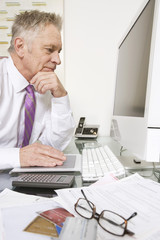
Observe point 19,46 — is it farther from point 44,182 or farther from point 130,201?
point 130,201

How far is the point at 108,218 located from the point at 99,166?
11.0 inches

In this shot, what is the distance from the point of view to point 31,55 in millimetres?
944

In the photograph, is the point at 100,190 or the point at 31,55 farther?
the point at 31,55

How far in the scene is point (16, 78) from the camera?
96cm

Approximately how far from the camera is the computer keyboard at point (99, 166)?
0.53 meters

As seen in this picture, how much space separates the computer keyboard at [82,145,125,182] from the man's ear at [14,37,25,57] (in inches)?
26.2

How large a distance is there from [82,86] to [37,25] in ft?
2.08

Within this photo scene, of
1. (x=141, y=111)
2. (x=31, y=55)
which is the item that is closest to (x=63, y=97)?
(x=31, y=55)

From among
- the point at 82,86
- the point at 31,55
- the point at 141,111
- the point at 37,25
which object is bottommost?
the point at 141,111

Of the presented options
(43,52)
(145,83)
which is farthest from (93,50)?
(145,83)

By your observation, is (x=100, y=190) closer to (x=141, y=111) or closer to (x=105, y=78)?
(x=141, y=111)

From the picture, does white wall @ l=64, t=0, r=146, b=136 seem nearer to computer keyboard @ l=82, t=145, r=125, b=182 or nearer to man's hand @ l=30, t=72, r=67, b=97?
man's hand @ l=30, t=72, r=67, b=97

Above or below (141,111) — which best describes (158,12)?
above

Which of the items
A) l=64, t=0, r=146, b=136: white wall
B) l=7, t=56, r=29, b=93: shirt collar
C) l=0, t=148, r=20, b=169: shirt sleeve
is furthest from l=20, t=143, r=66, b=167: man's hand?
l=64, t=0, r=146, b=136: white wall
